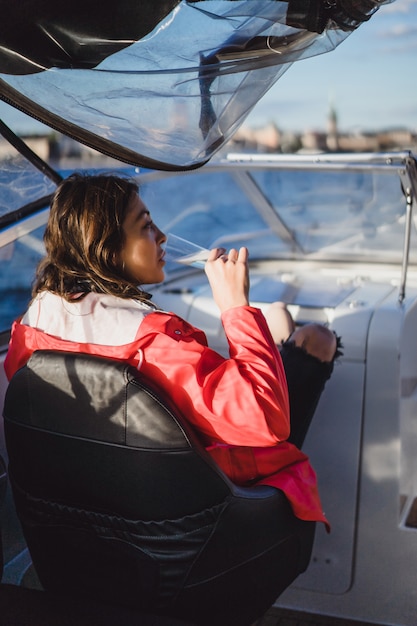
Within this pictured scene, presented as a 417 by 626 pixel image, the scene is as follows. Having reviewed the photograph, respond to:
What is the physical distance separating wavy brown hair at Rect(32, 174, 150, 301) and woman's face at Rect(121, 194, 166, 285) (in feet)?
0.05

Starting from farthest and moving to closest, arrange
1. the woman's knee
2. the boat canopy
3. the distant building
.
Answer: the distant building
the woman's knee
the boat canopy

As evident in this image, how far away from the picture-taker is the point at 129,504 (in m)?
1.58

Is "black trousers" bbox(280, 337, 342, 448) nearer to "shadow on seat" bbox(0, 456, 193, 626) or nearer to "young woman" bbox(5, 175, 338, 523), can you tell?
"young woman" bbox(5, 175, 338, 523)

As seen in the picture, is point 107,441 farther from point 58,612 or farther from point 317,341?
point 317,341

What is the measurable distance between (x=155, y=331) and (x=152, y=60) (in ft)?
1.86

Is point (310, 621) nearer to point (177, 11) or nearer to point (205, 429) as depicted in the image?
point (205, 429)

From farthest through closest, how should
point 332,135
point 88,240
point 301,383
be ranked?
point 332,135
point 301,383
point 88,240

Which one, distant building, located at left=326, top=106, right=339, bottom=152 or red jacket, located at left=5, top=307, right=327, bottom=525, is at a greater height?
red jacket, located at left=5, top=307, right=327, bottom=525

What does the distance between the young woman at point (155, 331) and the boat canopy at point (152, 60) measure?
0.55 ft

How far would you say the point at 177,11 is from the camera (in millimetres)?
1506

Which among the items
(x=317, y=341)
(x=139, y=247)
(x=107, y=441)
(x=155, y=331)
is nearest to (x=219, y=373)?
(x=155, y=331)

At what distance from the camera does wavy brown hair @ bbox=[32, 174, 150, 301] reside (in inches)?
66.9

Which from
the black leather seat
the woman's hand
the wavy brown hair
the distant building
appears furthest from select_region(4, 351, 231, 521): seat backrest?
the distant building

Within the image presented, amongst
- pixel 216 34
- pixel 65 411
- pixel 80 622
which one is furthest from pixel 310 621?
pixel 216 34
